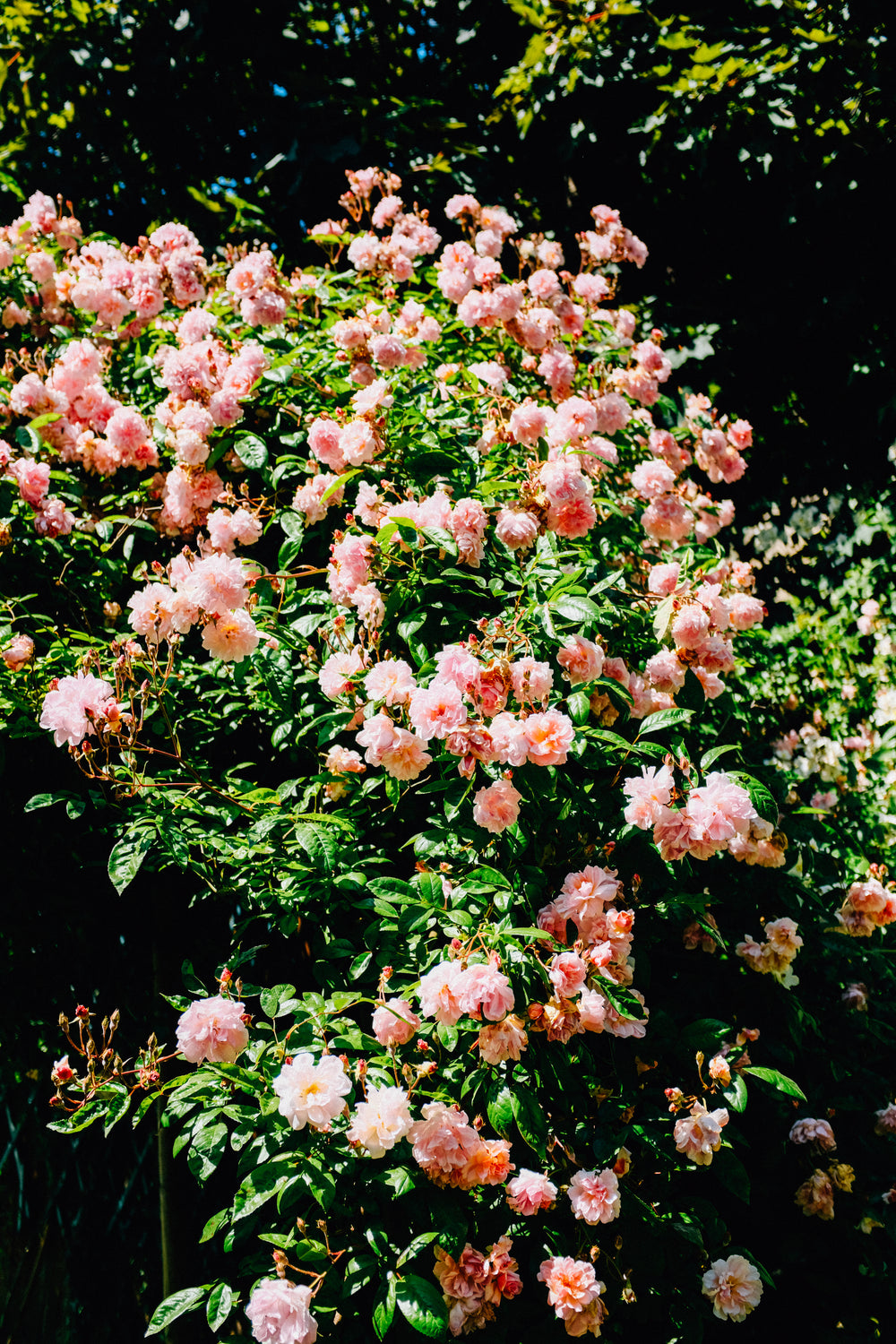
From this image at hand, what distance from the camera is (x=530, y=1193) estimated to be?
53.3 inches

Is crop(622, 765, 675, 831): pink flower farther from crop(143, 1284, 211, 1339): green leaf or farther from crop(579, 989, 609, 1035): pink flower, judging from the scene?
crop(143, 1284, 211, 1339): green leaf

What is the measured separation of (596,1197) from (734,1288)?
36 centimetres

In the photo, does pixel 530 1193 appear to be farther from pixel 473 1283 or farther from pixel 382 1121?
pixel 382 1121

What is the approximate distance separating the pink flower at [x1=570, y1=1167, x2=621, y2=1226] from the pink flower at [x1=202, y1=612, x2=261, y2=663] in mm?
1117

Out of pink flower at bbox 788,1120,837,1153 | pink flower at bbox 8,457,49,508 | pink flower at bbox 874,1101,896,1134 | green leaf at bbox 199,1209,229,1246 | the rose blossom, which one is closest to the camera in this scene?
the rose blossom

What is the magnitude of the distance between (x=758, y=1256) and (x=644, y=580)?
1.59 metres

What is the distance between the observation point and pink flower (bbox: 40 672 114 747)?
5.23 feet

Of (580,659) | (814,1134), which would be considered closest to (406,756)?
(580,659)

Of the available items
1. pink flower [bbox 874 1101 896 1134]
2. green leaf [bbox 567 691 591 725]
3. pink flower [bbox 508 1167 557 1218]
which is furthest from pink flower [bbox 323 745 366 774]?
pink flower [bbox 874 1101 896 1134]

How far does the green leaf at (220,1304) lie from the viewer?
1320 mm

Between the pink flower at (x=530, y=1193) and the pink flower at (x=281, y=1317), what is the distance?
0.34 meters

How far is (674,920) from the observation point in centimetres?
168

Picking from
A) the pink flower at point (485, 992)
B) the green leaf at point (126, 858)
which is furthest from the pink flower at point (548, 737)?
the green leaf at point (126, 858)

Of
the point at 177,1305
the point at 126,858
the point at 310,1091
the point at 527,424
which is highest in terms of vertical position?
the point at 527,424
